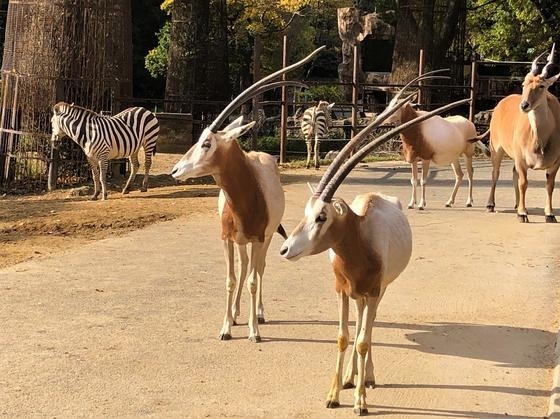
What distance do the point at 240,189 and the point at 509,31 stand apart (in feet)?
92.2

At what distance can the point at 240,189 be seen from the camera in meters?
6.52

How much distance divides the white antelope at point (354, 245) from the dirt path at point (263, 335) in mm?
382

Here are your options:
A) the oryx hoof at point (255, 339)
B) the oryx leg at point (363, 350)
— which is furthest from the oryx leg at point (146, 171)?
the oryx leg at point (363, 350)

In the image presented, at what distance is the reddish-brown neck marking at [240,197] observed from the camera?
6.48 meters

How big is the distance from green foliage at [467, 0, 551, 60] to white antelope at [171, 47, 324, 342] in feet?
81.4

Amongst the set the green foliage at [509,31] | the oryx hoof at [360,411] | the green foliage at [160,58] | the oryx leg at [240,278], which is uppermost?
the green foliage at [509,31]

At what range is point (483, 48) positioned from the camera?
111 feet

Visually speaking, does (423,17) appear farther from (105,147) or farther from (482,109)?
(105,147)

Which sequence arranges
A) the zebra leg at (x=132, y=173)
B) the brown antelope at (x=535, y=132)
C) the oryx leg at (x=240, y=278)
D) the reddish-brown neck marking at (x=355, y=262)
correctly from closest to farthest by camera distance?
the reddish-brown neck marking at (x=355, y=262), the oryx leg at (x=240, y=278), the brown antelope at (x=535, y=132), the zebra leg at (x=132, y=173)

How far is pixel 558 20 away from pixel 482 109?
260 inches

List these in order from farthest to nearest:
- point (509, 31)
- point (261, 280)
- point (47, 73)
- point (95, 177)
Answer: point (509, 31), point (47, 73), point (95, 177), point (261, 280)

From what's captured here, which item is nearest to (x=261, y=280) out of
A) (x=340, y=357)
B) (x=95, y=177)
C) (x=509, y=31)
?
(x=340, y=357)

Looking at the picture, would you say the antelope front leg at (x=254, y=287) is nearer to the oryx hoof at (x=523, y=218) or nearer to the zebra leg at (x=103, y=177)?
the oryx hoof at (x=523, y=218)

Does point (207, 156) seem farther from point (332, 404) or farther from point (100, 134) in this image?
point (100, 134)
